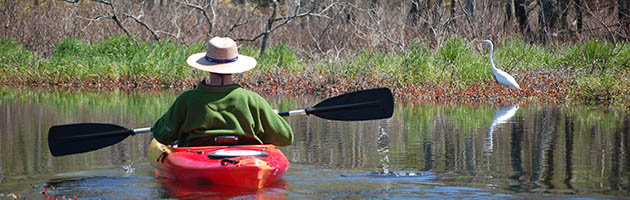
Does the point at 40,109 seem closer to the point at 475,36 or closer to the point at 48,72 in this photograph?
the point at 48,72

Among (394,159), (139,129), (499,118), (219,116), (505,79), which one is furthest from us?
(505,79)

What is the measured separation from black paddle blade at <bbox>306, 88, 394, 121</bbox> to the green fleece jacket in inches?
59.8

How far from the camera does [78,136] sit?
848cm

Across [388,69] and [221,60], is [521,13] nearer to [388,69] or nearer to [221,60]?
[388,69]

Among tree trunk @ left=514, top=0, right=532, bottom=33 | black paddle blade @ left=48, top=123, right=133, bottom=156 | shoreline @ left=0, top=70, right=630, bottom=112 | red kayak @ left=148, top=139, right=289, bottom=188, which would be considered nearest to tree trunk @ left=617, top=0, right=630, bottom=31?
tree trunk @ left=514, top=0, right=532, bottom=33

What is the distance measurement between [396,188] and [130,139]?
4686 mm

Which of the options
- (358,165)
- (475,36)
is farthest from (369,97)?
(475,36)

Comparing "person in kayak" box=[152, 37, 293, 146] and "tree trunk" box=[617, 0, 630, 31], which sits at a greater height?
"tree trunk" box=[617, 0, 630, 31]

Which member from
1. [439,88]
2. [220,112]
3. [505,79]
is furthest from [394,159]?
[439,88]

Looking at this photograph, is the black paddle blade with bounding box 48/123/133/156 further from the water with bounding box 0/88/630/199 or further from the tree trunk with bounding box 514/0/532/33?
the tree trunk with bounding box 514/0/532/33

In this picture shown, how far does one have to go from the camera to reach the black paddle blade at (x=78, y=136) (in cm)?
845

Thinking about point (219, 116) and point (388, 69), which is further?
point (388, 69)

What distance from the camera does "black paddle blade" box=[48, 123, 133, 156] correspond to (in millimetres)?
8453

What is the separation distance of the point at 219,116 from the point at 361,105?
218cm
